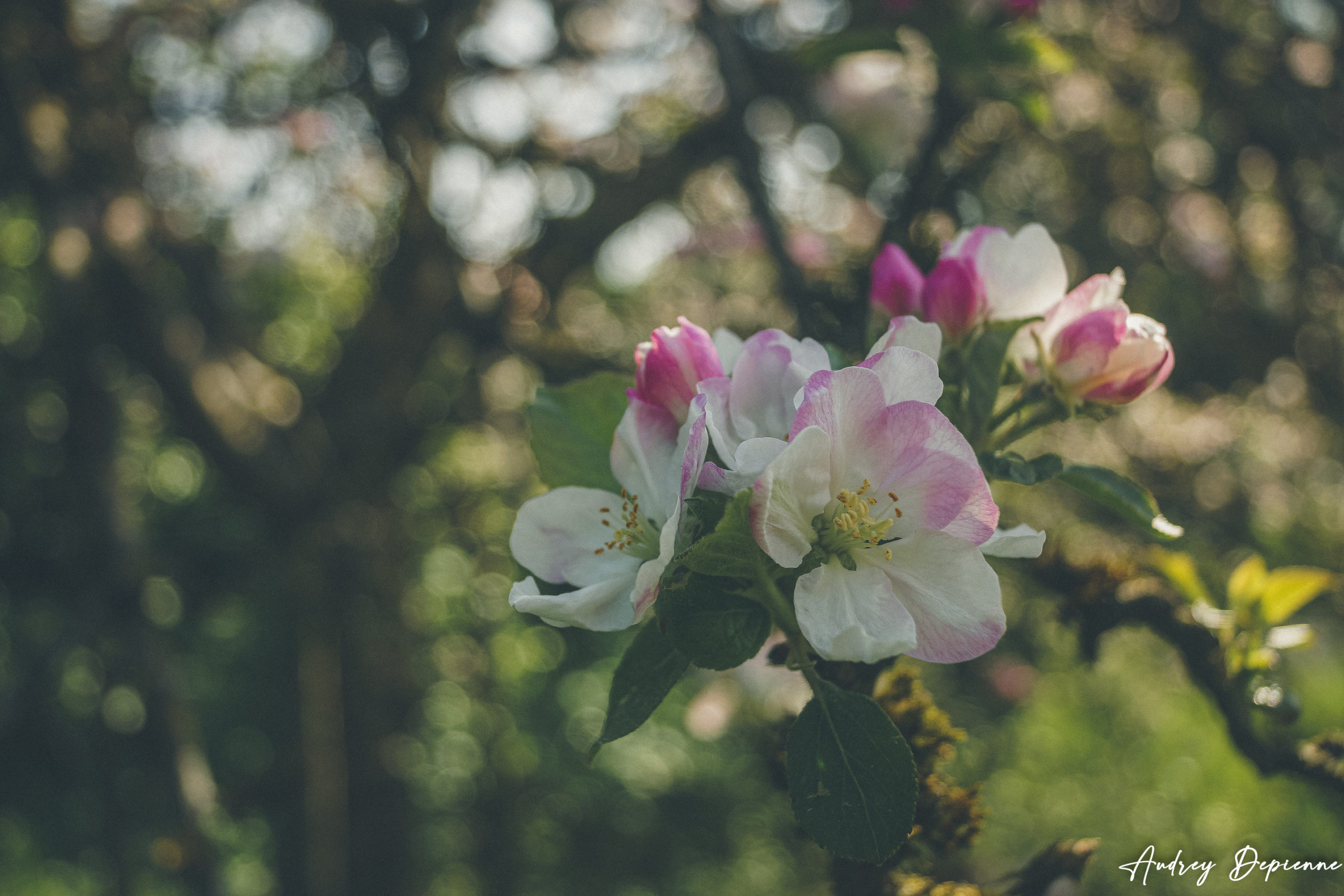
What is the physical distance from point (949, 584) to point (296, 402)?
A: 2.54 metres

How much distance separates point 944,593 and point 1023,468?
0.13 m

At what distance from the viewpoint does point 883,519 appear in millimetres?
538

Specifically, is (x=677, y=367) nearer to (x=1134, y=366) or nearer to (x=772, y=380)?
(x=772, y=380)

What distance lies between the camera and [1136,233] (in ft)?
9.18

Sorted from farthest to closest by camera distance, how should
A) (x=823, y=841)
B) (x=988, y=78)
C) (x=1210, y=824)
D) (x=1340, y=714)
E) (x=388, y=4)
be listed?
(x=1340, y=714) < (x=1210, y=824) < (x=388, y=4) < (x=988, y=78) < (x=823, y=841)

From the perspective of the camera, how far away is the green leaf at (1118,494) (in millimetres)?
602

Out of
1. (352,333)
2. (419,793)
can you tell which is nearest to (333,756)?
(419,793)

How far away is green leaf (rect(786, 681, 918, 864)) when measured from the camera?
0.50 metres

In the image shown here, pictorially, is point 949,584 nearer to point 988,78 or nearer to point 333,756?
point 988,78

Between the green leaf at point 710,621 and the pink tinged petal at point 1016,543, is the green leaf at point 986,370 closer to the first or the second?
the pink tinged petal at point 1016,543

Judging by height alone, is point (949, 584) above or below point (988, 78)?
below

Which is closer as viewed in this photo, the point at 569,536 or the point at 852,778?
the point at 852,778

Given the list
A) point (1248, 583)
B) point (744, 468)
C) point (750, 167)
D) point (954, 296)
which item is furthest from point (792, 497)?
point (750, 167)

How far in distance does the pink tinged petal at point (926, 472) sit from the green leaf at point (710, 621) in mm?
108
